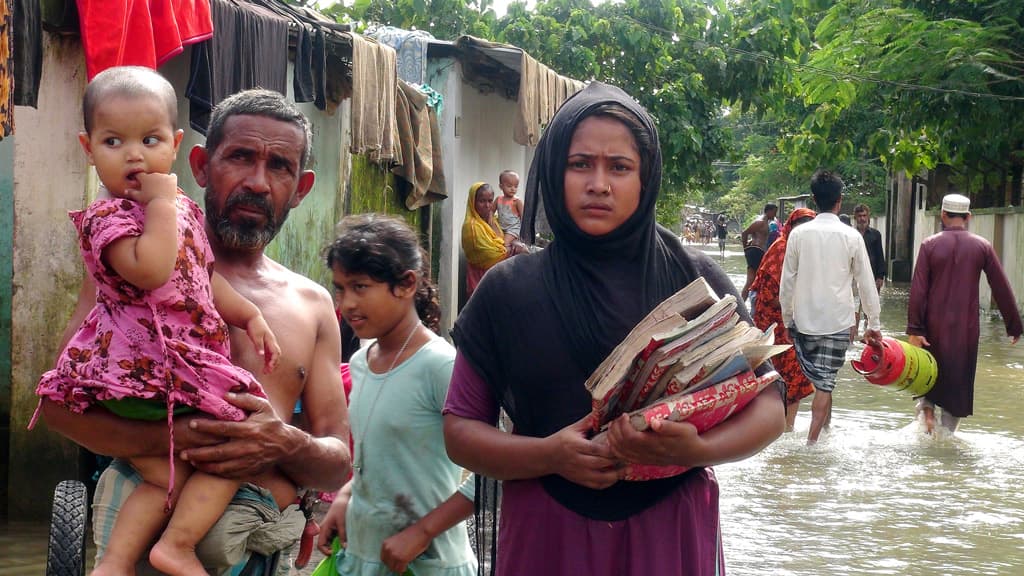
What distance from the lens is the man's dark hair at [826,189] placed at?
31.2ft

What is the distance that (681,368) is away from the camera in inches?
97.0

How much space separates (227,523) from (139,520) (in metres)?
0.18

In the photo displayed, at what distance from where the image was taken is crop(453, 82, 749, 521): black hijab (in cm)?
267

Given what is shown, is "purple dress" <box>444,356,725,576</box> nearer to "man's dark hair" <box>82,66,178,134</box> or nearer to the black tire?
"man's dark hair" <box>82,66,178,134</box>

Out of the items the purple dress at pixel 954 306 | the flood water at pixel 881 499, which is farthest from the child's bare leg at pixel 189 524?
the purple dress at pixel 954 306

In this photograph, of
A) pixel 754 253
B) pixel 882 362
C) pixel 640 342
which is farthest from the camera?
pixel 754 253

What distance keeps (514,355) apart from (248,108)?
2.80 feet

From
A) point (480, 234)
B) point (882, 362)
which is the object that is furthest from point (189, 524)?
point (480, 234)

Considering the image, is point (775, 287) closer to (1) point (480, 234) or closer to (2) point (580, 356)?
Answer: (1) point (480, 234)

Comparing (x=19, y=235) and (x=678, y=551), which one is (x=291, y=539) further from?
(x=19, y=235)

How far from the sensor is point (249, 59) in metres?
7.13

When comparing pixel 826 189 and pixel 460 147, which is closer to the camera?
pixel 826 189

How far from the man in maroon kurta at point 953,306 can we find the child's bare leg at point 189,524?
8.14m

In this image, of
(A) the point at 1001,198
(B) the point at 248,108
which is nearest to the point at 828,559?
(B) the point at 248,108
